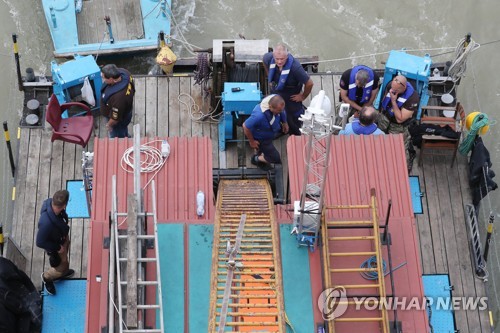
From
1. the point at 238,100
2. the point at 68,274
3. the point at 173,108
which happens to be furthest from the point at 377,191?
the point at 68,274

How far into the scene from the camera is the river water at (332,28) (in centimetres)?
1828

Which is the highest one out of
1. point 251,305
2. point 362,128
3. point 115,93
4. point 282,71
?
point 282,71

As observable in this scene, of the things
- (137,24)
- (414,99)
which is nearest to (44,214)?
(414,99)

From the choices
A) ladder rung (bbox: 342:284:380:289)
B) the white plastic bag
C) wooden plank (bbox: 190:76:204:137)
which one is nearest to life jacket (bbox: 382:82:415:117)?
wooden plank (bbox: 190:76:204:137)

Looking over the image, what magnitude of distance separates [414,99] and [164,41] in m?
5.46

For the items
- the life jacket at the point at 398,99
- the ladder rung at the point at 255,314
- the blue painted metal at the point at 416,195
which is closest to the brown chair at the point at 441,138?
the blue painted metal at the point at 416,195

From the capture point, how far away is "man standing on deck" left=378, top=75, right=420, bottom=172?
42.8 ft

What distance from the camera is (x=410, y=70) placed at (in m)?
14.4

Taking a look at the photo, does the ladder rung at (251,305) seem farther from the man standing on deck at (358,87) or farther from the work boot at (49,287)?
the man standing on deck at (358,87)

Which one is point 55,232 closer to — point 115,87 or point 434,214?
point 115,87

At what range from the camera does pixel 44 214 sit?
37.6ft

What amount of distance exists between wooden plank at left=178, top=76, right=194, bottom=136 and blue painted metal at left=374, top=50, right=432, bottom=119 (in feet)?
12.1

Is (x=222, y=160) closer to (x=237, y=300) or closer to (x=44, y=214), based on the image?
(x=44, y=214)

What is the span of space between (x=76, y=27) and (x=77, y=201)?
17.4 ft
